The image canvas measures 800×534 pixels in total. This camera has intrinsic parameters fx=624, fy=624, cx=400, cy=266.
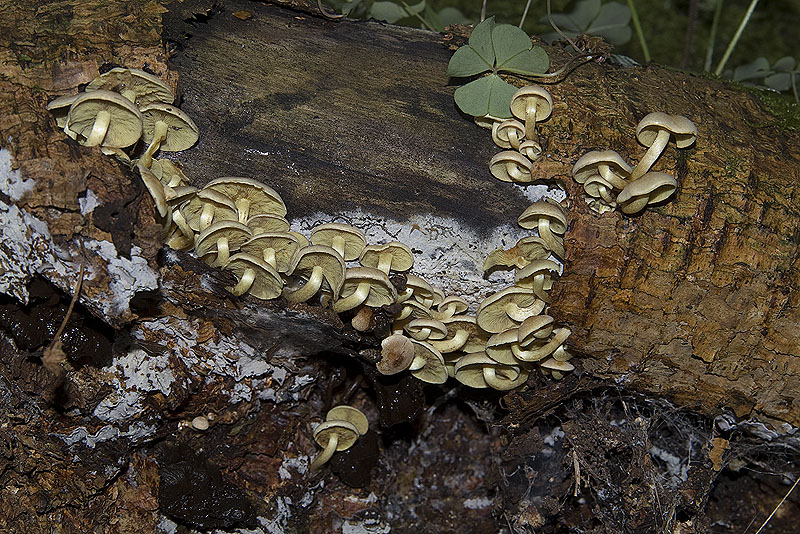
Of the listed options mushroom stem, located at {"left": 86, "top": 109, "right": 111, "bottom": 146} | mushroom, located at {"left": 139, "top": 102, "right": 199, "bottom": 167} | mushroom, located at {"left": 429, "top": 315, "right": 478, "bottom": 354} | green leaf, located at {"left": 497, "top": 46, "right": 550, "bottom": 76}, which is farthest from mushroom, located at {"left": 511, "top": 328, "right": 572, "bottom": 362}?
mushroom stem, located at {"left": 86, "top": 109, "right": 111, "bottom": 146}

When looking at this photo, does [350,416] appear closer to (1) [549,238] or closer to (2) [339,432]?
(2) [339,432]

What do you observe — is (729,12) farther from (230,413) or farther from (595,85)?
(230,413)

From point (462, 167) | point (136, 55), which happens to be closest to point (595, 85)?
point (462, 167)

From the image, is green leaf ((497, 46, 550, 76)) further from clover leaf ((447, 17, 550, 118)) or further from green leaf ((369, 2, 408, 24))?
green leaf ((369, 2, 408, 24))

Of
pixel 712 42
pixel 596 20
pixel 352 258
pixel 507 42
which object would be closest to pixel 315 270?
pixel 352 258

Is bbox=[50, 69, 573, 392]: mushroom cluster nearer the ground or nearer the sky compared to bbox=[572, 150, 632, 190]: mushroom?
nearer the ground

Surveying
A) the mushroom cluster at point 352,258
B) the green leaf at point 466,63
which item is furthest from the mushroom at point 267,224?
the green leaf at point 466,63
